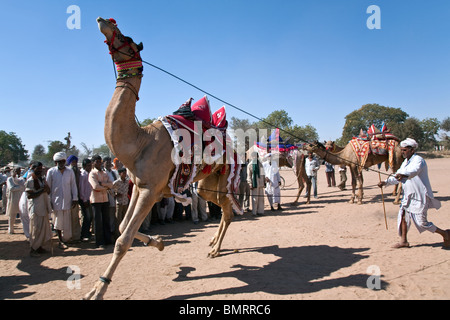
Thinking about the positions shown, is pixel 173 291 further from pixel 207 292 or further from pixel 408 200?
pixel 408 200

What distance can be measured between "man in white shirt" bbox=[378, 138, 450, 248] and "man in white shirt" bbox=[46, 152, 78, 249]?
6.68 meters

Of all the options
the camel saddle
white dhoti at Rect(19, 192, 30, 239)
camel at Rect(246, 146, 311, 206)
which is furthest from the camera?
camel at Rect(246, 146, 311, 206)

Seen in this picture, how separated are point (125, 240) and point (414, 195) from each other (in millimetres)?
5239

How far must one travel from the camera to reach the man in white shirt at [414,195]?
5.20 m

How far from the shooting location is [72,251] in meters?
6.27

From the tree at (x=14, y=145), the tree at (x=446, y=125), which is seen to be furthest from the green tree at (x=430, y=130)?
the tree at (x=14, y=145)

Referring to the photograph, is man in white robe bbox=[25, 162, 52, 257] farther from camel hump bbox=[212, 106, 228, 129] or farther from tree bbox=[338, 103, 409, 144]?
tree bbox=[338, 103, 409, 144]

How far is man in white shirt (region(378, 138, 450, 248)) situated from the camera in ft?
17.0

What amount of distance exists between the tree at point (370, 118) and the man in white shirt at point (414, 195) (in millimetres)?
62568

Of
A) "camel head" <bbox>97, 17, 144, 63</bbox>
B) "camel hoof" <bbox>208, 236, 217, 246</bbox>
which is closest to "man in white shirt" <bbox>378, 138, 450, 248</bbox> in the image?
"camel hoof" <bbox>208, 236, 217, 246</bbox>

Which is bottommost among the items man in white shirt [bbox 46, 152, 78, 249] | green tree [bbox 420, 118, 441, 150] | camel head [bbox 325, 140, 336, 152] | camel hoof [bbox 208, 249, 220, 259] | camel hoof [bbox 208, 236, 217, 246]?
camel hoof [bbox 208, 249, 220, 259]

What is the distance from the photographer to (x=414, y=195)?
17.7ft

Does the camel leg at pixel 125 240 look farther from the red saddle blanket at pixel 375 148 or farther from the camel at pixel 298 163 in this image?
the red saddle blanket at pixel 375 148

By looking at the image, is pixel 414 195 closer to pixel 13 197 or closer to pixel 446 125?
pixel 13 197
